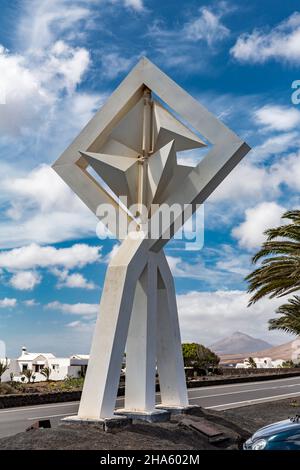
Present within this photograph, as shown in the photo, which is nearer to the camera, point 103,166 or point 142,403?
point 142,403

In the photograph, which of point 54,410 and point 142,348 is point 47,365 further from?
point 142,348

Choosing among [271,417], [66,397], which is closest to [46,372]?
[66,397]

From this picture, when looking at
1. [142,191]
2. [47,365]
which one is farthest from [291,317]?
[47,365]

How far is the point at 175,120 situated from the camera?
13.3 meters

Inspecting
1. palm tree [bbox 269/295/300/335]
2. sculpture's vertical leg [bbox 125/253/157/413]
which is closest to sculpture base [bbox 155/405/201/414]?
sculpture's vertical leg [bbox 125/253/157/413]

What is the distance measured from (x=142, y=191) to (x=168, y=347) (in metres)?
3.71

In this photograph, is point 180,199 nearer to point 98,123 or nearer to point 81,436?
point 98,123

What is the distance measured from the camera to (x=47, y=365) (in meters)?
55.8

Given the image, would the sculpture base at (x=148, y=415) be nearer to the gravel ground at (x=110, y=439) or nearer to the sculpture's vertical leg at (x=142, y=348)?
the sculpture's vertical leg at (x=142, y=348)

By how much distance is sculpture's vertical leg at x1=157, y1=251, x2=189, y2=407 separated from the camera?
1318cm

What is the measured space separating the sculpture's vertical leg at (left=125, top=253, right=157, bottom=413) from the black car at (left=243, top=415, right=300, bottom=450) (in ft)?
13.4

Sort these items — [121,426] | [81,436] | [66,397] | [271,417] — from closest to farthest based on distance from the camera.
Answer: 1. [81,436]
2. [121,426]
3. [271,417]
4. [66,397]

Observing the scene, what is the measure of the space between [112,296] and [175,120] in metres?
4.49

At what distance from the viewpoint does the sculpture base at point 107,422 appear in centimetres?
1048
